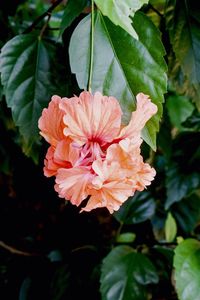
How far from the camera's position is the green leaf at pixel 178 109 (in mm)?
1616

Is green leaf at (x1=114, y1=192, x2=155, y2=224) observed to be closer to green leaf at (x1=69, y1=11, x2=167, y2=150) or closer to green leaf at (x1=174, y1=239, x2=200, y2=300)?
green leaf at (x1=174, y1=239, x2=200, y2=300)

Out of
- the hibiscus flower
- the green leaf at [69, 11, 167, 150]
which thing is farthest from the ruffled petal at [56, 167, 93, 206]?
the green leaf at [69, 11, 167, 150]

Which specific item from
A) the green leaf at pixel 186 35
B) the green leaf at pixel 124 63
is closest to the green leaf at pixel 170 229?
the green leaf at pixel 186 35

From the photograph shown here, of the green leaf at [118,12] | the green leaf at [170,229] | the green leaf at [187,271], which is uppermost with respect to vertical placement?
the green leaf at [118,12]

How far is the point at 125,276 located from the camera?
1.08 meters

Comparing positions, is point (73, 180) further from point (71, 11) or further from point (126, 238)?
point (126, 238)

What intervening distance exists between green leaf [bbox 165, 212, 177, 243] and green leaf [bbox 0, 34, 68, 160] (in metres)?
0.58

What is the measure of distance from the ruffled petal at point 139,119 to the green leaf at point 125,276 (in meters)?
0.60

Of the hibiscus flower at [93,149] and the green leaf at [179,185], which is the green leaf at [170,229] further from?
the hibiscus flower at [93,149]

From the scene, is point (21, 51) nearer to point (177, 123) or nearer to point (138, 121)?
point (138, 121)

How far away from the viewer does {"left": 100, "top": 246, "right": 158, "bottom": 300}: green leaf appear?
105 centimetres

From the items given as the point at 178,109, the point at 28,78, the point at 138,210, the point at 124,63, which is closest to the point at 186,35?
the point at 124,63

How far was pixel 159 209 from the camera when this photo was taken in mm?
1396

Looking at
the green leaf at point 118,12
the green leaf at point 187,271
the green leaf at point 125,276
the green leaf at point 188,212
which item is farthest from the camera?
the green leaf at point 188,212
